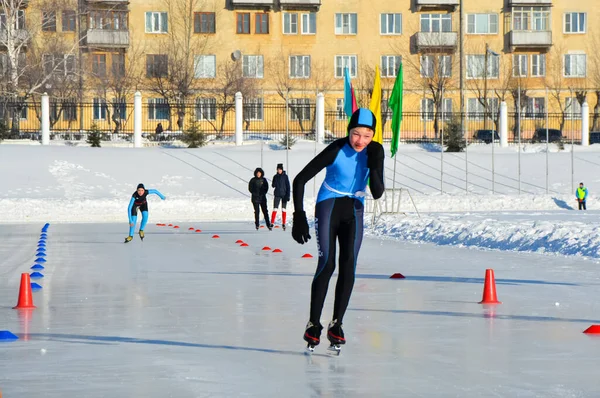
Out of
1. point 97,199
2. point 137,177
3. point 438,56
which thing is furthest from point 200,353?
point 438,56

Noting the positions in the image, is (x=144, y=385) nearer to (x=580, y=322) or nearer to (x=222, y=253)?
(x=580, y=322)

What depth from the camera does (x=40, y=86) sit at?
56406mm

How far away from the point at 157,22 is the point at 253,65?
639 cm

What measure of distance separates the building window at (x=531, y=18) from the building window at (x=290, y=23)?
1356 cm

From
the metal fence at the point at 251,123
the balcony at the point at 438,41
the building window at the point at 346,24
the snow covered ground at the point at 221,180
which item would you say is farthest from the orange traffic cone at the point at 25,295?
the building window at the point at 346,24

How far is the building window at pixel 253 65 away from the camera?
220 feet

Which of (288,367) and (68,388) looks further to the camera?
(288,367)

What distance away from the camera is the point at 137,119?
50281 millimetres

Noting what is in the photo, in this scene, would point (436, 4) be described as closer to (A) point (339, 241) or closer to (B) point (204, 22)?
(B) point (204, 22)

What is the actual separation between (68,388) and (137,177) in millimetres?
37006

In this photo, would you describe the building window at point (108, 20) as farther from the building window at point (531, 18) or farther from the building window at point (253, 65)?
the building window at point (531, 18)

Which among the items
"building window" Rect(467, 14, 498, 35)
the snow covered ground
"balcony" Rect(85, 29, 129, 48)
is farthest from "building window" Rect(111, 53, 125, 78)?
"building window" Rect(467, 14, 498, 35)

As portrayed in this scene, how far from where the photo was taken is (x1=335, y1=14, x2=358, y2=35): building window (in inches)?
2675

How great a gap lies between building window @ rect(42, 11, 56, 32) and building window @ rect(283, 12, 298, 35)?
1386 cm
